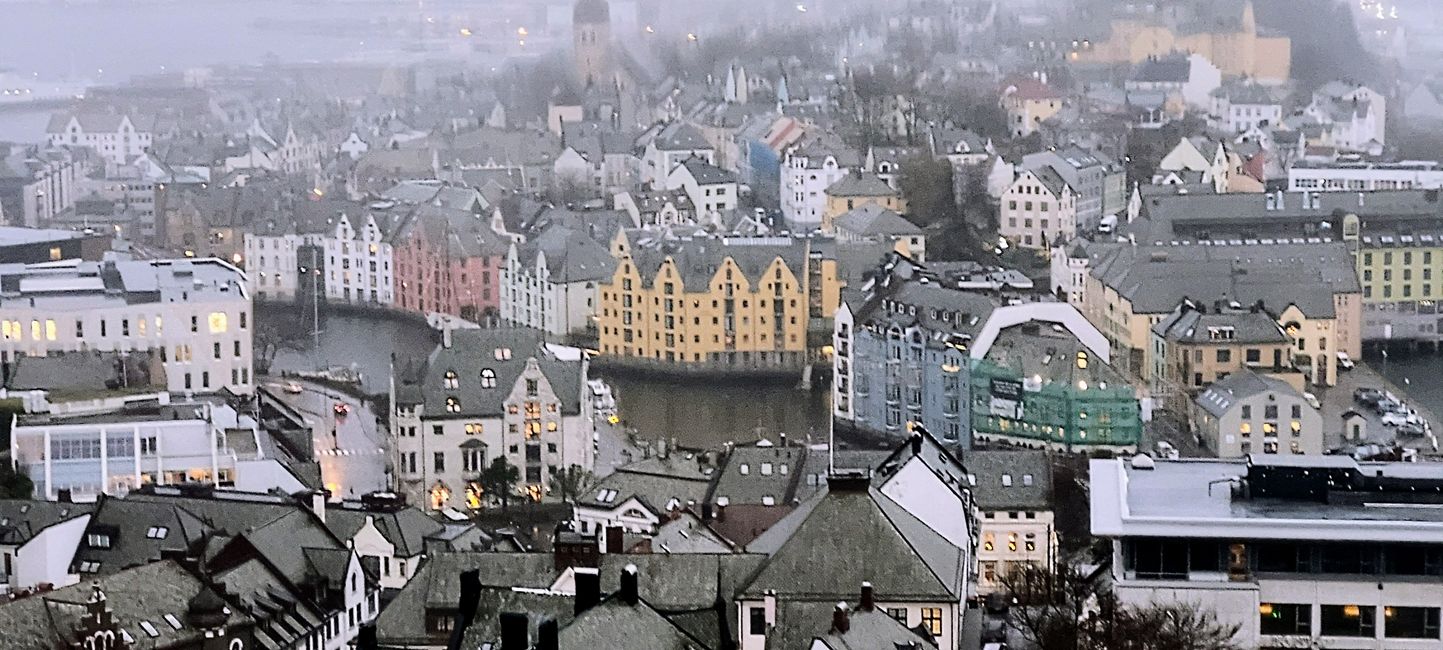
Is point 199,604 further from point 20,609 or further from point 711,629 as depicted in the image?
point 711,629

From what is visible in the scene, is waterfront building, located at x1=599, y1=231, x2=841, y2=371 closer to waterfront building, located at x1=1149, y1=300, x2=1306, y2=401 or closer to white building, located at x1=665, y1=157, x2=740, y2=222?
waterfront building, located at x1=1149, y1=300, x2=1306, y2=401

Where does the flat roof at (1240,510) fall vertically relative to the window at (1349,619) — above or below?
above

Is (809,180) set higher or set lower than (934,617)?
higher

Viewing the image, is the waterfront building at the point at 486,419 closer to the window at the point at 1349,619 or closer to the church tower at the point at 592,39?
the window at the point at 1349,619

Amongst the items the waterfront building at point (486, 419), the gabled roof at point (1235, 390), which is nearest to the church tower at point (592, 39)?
the gabled roof at point (1235, 390)

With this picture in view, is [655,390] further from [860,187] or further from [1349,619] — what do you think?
[1349,619]

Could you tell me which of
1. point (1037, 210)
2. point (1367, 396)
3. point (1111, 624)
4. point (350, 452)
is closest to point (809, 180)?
point (1037, 210)
